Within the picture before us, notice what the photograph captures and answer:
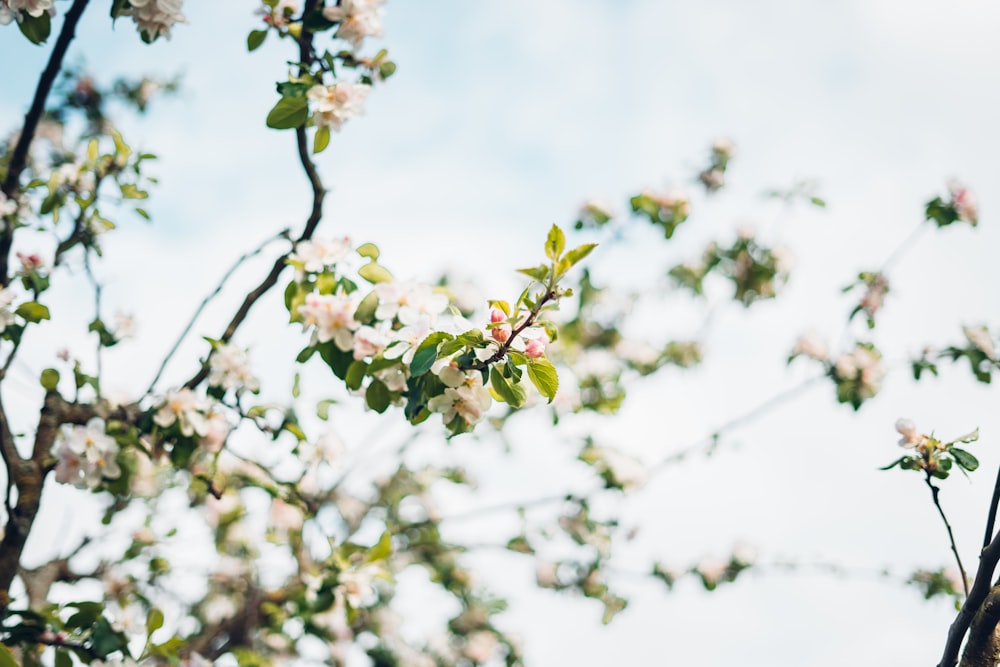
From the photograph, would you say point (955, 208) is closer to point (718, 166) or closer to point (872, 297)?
point (872, 297)

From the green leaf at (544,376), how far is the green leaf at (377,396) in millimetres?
399

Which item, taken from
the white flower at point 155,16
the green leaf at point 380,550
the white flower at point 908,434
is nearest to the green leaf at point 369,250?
the white flower at point 155,16

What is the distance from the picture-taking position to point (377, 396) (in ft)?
4.99

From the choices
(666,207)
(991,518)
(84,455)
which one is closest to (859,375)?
(666,207)

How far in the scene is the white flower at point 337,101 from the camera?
166cm

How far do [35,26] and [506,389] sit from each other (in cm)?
144

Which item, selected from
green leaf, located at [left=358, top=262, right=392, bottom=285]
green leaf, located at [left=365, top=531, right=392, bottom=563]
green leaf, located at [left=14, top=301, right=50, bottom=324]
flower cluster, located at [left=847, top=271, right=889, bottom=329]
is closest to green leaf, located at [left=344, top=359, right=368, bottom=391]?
green leaf, located at [left=358, top=262, right=392, bottom=285]

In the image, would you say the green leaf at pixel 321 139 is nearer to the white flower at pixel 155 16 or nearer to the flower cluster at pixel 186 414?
the white flower at pixel 155 16

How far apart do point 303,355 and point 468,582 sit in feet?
8.34

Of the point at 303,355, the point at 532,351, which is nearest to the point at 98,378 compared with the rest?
the point at 303,355

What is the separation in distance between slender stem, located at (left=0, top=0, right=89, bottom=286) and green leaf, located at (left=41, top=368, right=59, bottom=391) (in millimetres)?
335

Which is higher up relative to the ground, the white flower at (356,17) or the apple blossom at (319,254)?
the white flower at (356,17)

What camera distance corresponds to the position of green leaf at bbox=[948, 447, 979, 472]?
1300 millimetres

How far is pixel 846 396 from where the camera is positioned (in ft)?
9.66
